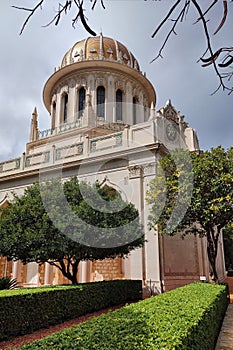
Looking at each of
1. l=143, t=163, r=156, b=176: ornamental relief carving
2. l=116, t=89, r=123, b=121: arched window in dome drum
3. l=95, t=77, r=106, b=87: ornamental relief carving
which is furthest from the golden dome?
l=143, t=163, r=156, b=176: ornamental relief carving

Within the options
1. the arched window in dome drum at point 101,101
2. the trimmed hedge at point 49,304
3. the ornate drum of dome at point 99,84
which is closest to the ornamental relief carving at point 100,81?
the ornate drum of dome at point 99,84

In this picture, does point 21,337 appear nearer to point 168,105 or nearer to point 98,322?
point 98,322

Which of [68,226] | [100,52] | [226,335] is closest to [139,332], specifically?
[226,335]

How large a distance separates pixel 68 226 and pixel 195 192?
5071 millimetres

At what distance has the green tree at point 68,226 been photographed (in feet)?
38.5

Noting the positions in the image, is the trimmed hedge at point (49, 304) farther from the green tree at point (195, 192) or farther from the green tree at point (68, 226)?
the green tree at point (195, 192)

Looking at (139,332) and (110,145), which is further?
(110,145)

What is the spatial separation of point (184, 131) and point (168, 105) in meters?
2.17

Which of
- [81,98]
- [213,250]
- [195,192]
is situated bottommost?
[213,250]

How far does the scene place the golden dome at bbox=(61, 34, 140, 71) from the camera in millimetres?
26780

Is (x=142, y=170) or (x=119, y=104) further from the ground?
(x=119, y=104)

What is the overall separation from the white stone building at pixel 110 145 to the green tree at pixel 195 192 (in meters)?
2.37

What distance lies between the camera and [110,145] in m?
17.7

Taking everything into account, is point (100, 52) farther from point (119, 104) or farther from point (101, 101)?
point (119, 104)
